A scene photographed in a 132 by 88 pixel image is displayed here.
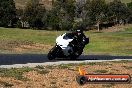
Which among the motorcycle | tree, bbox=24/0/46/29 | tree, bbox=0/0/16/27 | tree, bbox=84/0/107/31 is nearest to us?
the motorcycle

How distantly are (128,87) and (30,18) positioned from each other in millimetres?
92431

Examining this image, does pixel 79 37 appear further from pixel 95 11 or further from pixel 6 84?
pixel 95 11

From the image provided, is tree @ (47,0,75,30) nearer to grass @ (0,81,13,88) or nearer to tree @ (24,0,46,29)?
tree @ (24,0,46,29)

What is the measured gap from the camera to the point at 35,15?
11069 cm

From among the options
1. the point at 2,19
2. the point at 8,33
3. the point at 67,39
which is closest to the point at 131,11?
the point at 2,19

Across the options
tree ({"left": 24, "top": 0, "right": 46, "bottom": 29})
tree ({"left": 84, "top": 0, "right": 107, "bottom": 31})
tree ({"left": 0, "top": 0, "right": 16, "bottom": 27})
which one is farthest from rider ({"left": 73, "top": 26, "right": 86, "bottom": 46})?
tree ({"left": 84, "top": 0, "right": 107, "bottom": 31})

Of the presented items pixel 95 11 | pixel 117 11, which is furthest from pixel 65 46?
pixel 117 11

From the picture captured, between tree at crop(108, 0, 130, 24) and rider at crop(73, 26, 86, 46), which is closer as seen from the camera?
rider at crop(73, 26, 86, 46)

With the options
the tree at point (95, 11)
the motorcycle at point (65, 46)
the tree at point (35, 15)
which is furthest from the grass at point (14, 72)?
the tree at point (95, 11)

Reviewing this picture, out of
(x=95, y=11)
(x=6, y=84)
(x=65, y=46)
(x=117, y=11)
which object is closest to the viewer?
(x=6, y=84)

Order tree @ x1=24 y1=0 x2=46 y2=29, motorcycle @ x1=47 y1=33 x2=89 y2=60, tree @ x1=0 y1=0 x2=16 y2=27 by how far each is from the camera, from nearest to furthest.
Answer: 1. motorcycle @ x1=47 y1=33 x2=89 y2=60
2. tree @ x1=0 y1=0 x2=16 y2=27
3. tree @ x1=24 y1=0 x2=46 y2=29

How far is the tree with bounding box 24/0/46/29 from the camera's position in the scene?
107 m

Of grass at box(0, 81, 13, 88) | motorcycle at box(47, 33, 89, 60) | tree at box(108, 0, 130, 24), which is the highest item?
grass at box(0, 81, 13, 88)

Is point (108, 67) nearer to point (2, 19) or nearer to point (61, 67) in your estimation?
point (61, 67)
